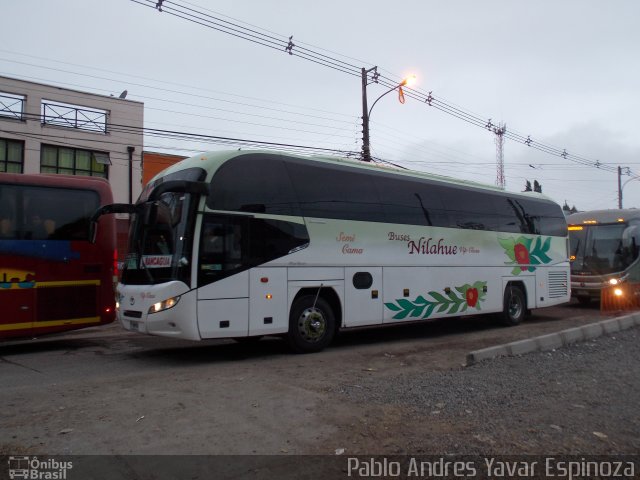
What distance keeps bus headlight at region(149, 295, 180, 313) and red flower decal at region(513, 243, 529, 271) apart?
9316 millimetres

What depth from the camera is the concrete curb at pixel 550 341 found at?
312 inches

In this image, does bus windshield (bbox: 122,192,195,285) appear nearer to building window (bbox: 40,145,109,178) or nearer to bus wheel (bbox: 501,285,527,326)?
bus wheel (bbox: 501,285,527,326)

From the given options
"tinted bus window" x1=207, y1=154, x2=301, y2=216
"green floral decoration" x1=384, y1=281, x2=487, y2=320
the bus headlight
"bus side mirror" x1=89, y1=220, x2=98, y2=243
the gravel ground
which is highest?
"tinted bus window" x1=207, y1=154, x2=301, y2=216

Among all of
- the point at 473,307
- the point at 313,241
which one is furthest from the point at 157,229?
the point at 473,307

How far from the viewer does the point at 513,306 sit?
1391 centimetres

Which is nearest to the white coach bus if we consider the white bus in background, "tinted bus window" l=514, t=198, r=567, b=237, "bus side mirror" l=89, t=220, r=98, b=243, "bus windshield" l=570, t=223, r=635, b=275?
"bus side mirror" l=89, t=220, r=98, b=243

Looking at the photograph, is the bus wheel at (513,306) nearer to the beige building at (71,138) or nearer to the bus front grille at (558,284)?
the bus front grille at (558,284)

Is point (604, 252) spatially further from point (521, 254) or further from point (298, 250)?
point (298, 250)

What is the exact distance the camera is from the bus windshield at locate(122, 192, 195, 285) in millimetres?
7977

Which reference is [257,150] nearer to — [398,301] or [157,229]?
[157,229]

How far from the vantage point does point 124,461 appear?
4273 millimetres

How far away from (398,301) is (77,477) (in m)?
7.60

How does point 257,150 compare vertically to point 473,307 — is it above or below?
above

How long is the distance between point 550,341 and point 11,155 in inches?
1042
